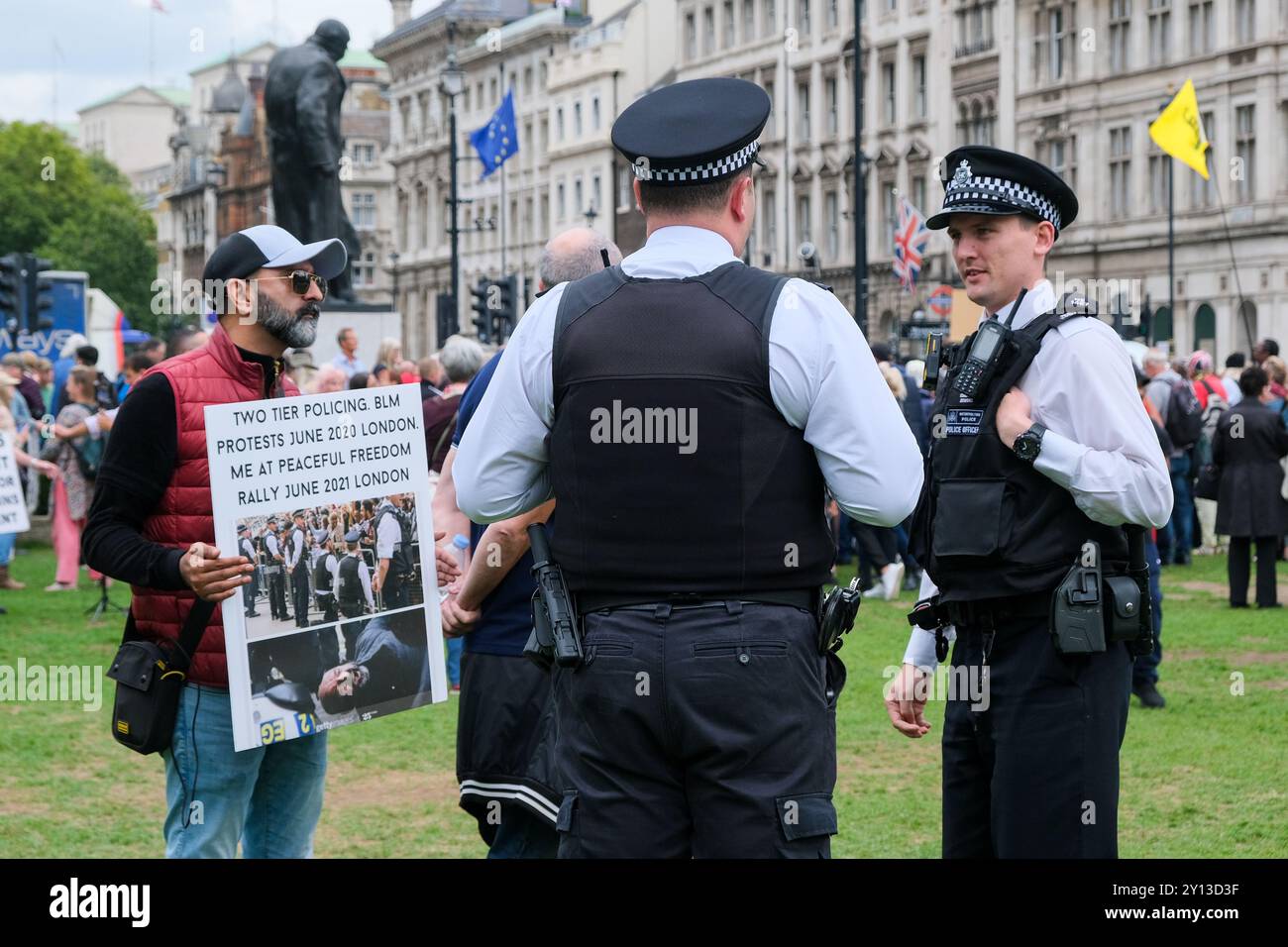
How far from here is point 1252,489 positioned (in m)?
17.0

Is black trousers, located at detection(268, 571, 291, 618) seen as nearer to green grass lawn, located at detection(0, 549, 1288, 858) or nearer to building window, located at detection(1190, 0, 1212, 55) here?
green grass lawn, located at detection(0, 549, 1288, 858)

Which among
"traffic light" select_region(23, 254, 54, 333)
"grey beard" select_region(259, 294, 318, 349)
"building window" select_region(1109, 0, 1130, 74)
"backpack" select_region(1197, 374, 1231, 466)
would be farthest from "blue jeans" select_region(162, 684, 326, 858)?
"building window" select_region(1109, 0, 1130, 74)

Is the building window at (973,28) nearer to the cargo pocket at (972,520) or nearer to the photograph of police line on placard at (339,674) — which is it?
the photograph of police line on placard at (339,674)

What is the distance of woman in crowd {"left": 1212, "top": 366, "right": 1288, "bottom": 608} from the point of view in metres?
16.9

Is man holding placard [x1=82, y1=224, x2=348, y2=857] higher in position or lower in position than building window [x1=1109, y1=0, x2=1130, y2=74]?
lower

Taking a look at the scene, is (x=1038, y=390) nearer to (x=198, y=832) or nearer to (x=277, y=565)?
(x=277, y=565)

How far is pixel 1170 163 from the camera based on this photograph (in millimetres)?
48781

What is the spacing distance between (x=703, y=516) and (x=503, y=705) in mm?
1858

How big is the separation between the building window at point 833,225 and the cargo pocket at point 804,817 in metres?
63.4

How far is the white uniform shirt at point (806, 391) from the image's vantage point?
150 inches

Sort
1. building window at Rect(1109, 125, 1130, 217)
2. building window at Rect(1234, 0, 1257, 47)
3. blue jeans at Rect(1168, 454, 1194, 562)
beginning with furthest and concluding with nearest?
building window at Rect(1109, 125, 1130, 217) → building window at Rect(1234, 0, 1257, 47) → blue jeans at Rect(1168, 454, 1194, 562)

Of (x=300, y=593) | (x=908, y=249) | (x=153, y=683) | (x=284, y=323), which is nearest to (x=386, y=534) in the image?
(x=300, y=593)

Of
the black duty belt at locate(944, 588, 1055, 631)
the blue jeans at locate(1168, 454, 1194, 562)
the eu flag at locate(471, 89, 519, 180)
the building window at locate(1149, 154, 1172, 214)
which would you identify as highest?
the eu flag at locate(471, 89, 519, 180)

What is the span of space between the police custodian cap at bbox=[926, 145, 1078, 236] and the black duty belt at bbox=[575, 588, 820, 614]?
4.23 feet
